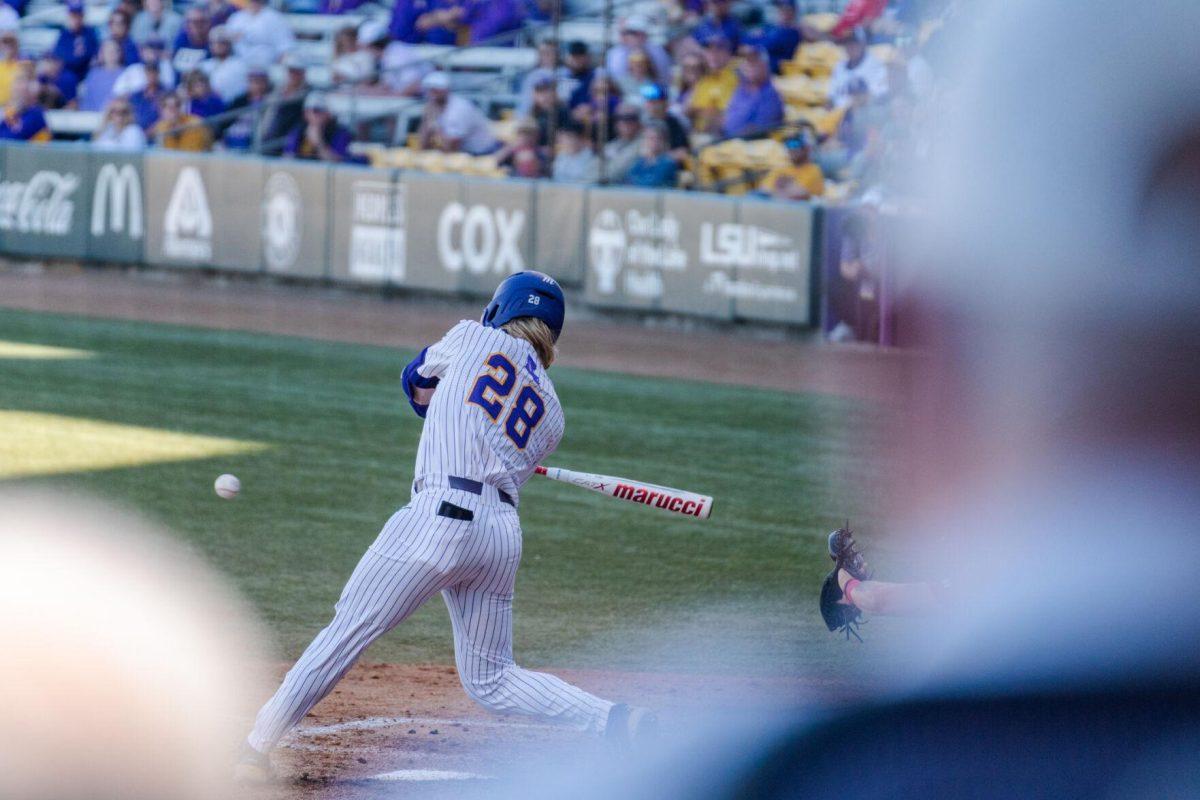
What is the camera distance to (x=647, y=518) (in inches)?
361

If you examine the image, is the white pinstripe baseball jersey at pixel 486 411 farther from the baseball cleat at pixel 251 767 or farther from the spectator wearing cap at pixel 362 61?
the spectator wearing cap at pixel 362 61

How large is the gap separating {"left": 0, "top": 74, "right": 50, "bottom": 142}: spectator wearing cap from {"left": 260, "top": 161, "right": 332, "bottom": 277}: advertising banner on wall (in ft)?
13.3

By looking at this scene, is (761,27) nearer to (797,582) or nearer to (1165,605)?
(797,582)

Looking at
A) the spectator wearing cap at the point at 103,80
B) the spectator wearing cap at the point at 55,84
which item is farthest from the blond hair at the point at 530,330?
the spectator wearing cap at the point at 55,84

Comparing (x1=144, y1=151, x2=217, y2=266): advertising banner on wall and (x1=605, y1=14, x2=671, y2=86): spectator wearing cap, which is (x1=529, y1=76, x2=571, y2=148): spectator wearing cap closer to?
(x1=605, y1=14, x2=671, y2=86): spectator wearing cap

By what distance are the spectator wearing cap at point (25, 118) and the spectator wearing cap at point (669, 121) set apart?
829 centimetres

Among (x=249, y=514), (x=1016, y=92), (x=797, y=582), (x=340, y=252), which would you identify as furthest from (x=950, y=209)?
(x=340, y=252)

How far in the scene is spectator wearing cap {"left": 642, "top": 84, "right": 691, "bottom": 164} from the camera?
54.6ft

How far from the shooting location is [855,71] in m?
15.8

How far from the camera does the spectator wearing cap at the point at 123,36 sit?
22.4 meters

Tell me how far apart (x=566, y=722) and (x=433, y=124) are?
14615 mm

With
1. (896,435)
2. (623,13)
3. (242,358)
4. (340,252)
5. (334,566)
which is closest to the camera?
(896,435)

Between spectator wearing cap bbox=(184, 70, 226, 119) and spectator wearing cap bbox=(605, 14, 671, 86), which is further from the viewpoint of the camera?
spectator wearing cap bbox=(184, 70, 226, 119)

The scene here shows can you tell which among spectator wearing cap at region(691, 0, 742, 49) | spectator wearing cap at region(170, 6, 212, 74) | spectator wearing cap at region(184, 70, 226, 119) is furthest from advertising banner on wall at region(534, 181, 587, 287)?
spectator wearing cap at region(170, 6, 212, 74)
